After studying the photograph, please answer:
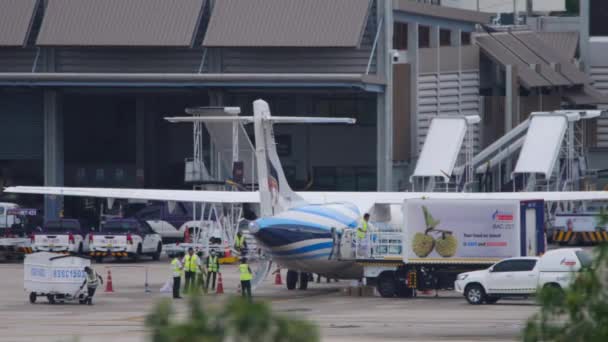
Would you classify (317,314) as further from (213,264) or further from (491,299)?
(213,264)

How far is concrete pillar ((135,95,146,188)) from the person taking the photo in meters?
73.2

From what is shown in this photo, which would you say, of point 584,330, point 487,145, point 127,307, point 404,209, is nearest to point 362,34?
point 487,145

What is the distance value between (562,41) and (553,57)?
3.29 meters

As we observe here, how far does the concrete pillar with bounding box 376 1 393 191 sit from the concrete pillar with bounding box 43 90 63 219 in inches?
600

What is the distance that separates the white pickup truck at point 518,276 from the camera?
3250 cm

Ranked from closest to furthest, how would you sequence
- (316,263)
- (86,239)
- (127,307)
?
1. (127,307)
2. (316,263)
3. (86,239)

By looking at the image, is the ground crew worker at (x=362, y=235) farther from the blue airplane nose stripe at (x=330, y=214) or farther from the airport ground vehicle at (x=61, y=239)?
the airport ground vehicle at (x=61, y=239)

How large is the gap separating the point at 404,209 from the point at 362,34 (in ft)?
73.1

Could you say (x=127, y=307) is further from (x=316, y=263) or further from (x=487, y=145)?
(x=487, y=145)

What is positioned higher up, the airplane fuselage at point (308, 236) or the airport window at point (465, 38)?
the airport window at point (465, 38)

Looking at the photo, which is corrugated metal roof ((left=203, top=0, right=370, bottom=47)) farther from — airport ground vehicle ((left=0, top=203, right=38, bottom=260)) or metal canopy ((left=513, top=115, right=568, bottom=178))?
airport ground vehicle ((left=0, top=203, right=38, bottom=260))

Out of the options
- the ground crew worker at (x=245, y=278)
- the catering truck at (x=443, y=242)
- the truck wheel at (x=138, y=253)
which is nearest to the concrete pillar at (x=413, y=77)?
the truck wheel at (x=138, y=253)

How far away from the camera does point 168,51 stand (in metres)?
60.3

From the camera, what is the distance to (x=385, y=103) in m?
59.5
